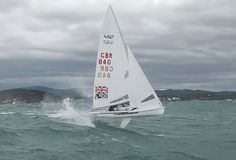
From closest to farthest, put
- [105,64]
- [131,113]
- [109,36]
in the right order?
[109,36] → [131,113] → [105,64]

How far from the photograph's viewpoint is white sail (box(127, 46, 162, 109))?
35.4m

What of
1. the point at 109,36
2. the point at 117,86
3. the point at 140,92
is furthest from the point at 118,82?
the point at 109,36

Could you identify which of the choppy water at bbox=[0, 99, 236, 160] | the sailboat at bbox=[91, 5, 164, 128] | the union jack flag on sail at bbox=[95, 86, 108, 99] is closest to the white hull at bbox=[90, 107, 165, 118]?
the sailboat at bbox=[91, 5, 164, 128]

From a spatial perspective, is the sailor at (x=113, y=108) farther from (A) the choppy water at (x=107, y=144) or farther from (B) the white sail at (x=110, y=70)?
(A) the choppy water at (x=107, y=144)

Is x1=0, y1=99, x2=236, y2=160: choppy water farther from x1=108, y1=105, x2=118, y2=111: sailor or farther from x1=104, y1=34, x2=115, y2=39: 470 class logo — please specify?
x1=104, y1=34, x2=115, y2=39: 470 class logo

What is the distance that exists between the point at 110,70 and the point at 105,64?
567 mm

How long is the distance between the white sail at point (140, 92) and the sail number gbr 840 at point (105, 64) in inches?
64.0

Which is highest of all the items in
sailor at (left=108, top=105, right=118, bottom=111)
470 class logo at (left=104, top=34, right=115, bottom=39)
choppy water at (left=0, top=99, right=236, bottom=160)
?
470 class logo at (left=104, top=34, right=115, bottom=39)

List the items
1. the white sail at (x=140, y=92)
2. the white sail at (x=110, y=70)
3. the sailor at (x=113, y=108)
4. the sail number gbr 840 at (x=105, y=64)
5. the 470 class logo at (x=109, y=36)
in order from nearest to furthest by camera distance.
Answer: the 470 class logo at (x=109, y=36)
the white sail at (x=110, y=70)
the sail number gbr 840 at (x=105, y=64)
the white sail at (x=140, y=92)
the sailor at (x=113, y=108)

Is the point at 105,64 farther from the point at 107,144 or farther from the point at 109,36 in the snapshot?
the point at 107,144

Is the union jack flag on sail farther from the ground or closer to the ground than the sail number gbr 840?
closer to the ground

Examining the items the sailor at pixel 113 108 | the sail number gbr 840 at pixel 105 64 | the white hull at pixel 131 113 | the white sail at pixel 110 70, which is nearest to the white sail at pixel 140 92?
the white hull at pixel 131 113

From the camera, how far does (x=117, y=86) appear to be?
3556cm

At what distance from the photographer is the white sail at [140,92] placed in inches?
1395
